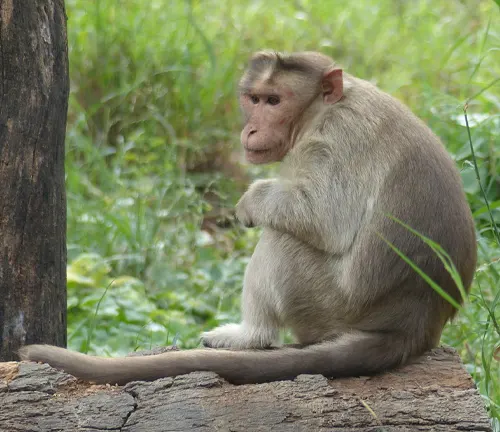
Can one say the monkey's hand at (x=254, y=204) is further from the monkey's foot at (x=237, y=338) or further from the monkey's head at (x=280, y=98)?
the monkey's foot at (x=237, y=338)

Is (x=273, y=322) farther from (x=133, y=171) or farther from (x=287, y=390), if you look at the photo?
(x=133, y=171)

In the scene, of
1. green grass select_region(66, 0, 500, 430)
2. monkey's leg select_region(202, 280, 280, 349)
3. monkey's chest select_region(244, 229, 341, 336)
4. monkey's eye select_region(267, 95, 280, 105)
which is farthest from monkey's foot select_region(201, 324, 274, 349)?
green grass select_region(66, 0, 500, 430)

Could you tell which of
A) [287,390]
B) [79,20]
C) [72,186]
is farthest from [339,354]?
[79,20]

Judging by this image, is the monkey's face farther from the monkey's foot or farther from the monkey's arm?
the monkey's foot

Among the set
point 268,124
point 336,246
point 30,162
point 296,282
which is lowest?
point 296,282

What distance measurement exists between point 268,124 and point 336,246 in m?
0.77

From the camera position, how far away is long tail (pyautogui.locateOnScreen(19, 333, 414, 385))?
3791 millimetres

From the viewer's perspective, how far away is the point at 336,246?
4.20 meters

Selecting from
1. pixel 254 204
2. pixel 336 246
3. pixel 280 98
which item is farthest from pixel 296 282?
pixel 280 98

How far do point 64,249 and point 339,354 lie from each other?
144cm

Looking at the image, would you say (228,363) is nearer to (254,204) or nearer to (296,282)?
(296,282)

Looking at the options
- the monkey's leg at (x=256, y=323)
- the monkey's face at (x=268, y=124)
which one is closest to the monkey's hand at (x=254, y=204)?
the monkey's face at (x=268, y=124)

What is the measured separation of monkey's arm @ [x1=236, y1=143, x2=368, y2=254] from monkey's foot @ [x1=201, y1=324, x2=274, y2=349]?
1.66 feet

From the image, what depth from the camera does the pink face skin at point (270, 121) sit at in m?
4.56
